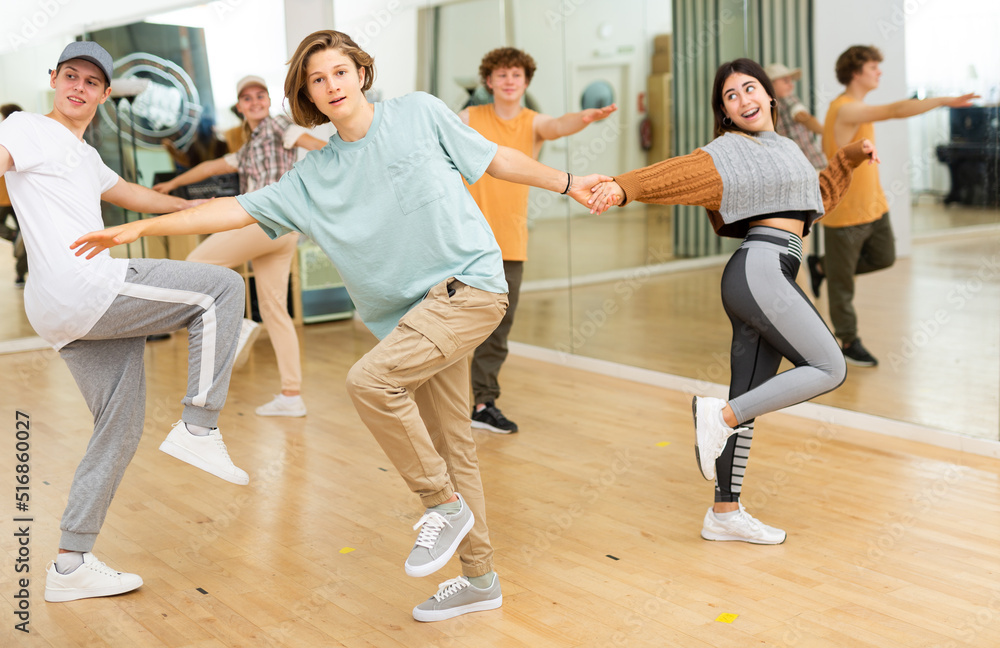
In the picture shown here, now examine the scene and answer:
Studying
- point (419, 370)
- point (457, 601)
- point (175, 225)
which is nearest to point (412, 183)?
point (419, 370)

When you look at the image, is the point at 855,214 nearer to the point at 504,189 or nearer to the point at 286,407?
the point at 504,189

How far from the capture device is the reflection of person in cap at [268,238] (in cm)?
482

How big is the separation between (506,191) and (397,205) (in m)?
2.08

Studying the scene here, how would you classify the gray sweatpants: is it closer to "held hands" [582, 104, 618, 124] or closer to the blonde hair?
the blonde hair

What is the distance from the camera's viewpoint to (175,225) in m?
2.53

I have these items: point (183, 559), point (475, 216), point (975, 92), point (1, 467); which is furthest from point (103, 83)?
Answer: point (975, 92)

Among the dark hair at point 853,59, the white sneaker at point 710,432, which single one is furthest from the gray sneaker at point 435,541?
the dark hair at point 853,59

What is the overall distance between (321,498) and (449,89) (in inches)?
134

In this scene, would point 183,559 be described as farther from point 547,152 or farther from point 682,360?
point 547,152

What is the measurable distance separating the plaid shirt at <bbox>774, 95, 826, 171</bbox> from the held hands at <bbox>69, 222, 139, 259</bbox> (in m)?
2.96

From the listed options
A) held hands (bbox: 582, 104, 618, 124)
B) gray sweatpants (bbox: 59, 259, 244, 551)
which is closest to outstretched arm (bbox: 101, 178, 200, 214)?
gray sweatpants (bbox: 59, 259, 244, 551)

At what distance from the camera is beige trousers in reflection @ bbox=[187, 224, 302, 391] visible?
15.1ft

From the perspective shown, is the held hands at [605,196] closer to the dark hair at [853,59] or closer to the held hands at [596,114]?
the held hands at [596,114]

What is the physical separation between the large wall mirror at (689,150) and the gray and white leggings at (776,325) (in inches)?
55.2
